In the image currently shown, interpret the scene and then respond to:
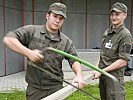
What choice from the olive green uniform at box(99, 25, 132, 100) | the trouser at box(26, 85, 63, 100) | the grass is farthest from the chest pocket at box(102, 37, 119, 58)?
the grass

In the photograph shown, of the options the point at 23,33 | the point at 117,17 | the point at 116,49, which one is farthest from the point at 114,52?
the point at 23,33

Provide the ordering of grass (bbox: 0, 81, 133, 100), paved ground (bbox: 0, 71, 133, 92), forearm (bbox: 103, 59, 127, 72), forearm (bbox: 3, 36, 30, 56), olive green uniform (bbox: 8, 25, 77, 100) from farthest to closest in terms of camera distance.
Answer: paved ground (bbox: 0, 71, 133, 92)
grass (bbox: 0, 81, 133, 100)
forearm (bbox: 103, 59, 127, 72)
olive green uniform (bbox: 8, 25, 77, 100)
forearm (bbox: 3, 36, 30, 56)

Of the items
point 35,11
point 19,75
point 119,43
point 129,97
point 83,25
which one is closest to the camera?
point 119,43

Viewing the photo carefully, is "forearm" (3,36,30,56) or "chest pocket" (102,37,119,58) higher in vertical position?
"forearm" (3,36,30,56)

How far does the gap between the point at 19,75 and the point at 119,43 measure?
22.2 feet

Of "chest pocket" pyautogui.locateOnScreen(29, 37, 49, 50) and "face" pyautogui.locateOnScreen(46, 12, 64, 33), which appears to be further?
"chest pocket" pyautogui.locateOnScreen(29, 37, 49, 50)

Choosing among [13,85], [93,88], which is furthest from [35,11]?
[93,88]

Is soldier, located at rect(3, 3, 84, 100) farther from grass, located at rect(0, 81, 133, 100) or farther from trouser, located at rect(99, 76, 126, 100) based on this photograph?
grass, located at rect(0, 81, 133, 100)

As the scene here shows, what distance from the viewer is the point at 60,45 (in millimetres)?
2857

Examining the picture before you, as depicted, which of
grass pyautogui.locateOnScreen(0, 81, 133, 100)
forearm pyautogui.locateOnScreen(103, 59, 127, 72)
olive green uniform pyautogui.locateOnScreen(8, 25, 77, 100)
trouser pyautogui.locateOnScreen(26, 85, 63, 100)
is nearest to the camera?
olive green uniform pyautogui.locateOnScreen(8, 25, 77, 100)

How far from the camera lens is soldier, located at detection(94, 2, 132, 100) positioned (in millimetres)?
3117

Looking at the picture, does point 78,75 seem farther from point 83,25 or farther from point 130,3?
point 130,3

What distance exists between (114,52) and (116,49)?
0.05 m

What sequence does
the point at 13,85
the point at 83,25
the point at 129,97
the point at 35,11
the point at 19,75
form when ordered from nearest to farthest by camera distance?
1. the point at 129,97
2. the point at 13,85
3. the point at 19,75
4. the point at 35,11
5. the point at 83,25
